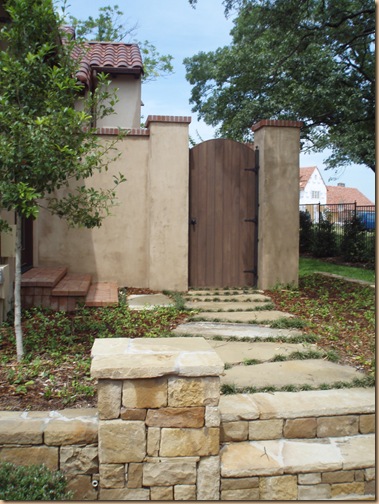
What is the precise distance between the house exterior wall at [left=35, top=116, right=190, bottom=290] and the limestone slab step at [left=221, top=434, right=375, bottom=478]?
174 inches

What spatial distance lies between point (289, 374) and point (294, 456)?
2.96ft

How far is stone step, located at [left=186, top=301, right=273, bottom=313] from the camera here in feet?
20.1

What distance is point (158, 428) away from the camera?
2.79m

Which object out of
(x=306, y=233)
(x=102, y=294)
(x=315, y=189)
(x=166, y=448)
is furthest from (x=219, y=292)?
(x=315, y=189)

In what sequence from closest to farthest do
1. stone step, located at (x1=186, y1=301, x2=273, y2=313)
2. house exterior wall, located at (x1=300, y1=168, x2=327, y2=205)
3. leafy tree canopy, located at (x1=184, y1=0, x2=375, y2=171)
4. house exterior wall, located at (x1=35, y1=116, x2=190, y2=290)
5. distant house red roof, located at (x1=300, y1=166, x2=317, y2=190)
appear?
stone step, located at (x1=186, y1=301, x2=273, y2=313)
house exterior wall, located at (x1=35, y1=116, x2=190, y2=290)
leafy tree canopy, located at (x1=184, y1=0, x2=375, y2=171)
distant house red roof, located at (x1=300, y1=166, x2=317, y2=190)
house exterior wall, located at (x1=300, y1=168, x2=327, y2=205)

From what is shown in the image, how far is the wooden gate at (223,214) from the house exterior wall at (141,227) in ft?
1.04

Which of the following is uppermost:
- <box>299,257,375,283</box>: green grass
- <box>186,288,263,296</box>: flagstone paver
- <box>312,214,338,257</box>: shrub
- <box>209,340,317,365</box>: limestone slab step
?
<box>312,214,338,257</box>: shrub

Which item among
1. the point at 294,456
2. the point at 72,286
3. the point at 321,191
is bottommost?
the point at 294,456

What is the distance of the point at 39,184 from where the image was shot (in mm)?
4090

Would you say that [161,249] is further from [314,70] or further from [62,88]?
[314,70]

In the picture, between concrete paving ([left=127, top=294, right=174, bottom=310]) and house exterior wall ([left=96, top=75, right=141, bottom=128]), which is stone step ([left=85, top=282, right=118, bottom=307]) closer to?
concrete paving ([left=127, top=294, right=174, bottom=310])

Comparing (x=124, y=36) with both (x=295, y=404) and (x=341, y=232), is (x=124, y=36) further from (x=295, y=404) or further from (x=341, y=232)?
(x=295, y=404)

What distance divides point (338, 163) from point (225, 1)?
6627mm

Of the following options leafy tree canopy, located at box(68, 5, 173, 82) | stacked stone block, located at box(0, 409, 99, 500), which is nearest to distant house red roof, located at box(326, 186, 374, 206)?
leafy tree canopy, located at box(68, 5, 173, 82)
